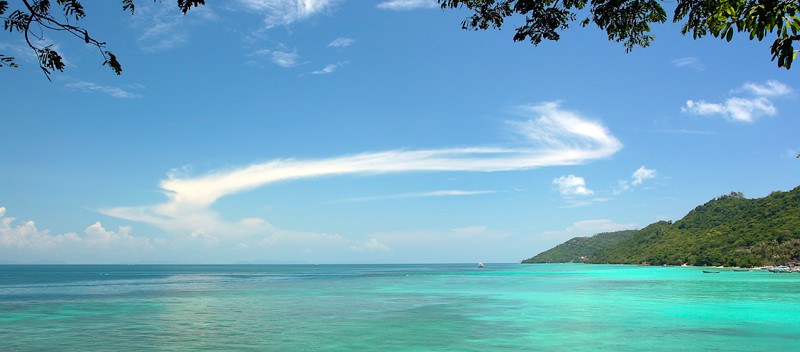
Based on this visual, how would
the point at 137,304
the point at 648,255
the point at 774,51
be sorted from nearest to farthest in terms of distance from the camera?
1. the point at 774,51
2. the point at 137,304
3. the point at 648,255

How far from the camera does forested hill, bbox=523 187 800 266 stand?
109562 mm

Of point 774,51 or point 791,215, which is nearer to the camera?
point 774,51

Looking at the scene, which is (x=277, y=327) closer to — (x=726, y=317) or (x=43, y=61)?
(x=43, y=61)

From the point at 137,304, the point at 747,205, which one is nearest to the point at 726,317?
the point at 137,304

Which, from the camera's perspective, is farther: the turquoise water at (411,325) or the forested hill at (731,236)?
the forested hill at (731,236)

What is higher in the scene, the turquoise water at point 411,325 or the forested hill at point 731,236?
the forested hill at point 731,236

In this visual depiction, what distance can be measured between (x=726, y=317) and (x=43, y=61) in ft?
117

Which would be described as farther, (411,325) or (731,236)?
(731,236)

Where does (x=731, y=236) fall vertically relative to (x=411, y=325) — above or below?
above

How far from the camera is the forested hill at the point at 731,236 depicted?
10956cm

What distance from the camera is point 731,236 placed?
13400 cm

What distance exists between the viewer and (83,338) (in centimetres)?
2438

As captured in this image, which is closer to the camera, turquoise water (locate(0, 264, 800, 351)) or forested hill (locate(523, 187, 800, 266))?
turquoise water (locate(0, 264, 800, 351))

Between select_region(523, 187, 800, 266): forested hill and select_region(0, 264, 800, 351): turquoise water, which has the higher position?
select_region(523, 187, 800, 266): forested hill
